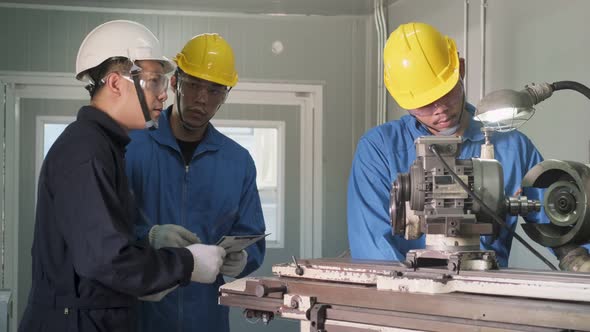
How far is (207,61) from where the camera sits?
9.53 feet

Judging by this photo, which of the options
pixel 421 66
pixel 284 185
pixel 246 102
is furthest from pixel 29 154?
pixel 421 66

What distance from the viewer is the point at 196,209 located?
2736 millimetres

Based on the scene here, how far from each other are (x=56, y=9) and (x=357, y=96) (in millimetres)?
2040

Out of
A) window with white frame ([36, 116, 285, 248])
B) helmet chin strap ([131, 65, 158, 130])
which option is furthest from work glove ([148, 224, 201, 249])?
window with white frame ([36, 116, 285, 248])

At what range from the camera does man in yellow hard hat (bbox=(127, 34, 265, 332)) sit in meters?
2.64

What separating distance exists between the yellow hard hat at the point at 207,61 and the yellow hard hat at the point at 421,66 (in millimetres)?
834

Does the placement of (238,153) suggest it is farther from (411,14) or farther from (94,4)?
(94,4)

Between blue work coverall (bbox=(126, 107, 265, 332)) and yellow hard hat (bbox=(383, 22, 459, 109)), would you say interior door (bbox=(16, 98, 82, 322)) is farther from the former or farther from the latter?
yellow hard hat (bbox=(383, 22, 459, 109))

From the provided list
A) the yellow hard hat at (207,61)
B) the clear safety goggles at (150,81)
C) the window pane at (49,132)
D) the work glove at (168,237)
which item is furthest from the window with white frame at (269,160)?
the clear safety goggles at (150,81)

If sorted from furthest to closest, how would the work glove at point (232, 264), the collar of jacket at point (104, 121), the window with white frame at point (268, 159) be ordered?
1. the window with white frame at point (268, 159)
2. the work glove at point (232, 264)
3. the collar of jacket at point (104, 121)

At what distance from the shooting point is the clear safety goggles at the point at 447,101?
227cm

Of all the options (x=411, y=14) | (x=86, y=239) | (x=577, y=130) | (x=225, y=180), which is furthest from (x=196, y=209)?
(x=411, y=14)

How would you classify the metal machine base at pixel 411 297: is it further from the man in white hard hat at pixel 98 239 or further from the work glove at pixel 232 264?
the work glove at pixel 232 264

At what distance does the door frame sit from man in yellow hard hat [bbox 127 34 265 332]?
6.98 feet
